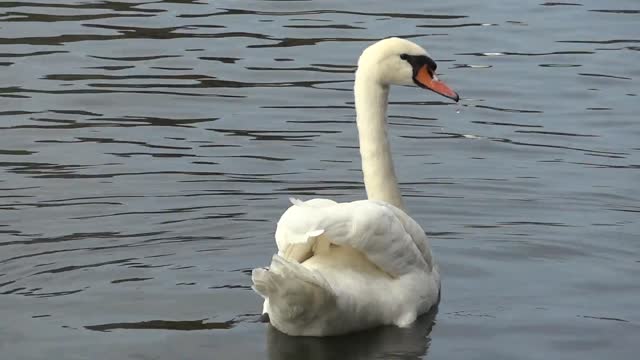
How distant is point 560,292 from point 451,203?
1.90m

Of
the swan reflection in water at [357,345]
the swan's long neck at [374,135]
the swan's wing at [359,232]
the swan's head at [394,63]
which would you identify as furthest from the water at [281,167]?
the swan's head at [394,63]

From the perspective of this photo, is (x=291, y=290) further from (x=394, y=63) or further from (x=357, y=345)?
(x=394, y=63)

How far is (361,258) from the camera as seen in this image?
29.4ft

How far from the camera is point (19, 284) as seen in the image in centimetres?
973

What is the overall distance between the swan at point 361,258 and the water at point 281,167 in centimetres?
14

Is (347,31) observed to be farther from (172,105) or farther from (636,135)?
(636,135)

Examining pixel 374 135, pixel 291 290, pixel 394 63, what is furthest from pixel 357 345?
pixel 394 63

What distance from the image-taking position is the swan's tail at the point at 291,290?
329 inches

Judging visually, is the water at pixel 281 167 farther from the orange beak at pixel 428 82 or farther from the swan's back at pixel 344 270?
the orange beak at pixel 428 82

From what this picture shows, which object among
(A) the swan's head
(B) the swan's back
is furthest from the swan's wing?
(A) the swan's head

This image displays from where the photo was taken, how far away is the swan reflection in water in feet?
28.8

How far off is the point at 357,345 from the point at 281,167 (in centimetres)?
370

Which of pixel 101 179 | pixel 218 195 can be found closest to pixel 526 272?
pixel 218 195

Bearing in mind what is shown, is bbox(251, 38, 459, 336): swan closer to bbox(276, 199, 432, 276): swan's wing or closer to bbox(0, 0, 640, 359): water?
bbox(276, 199, 432, 276): swan's wing
